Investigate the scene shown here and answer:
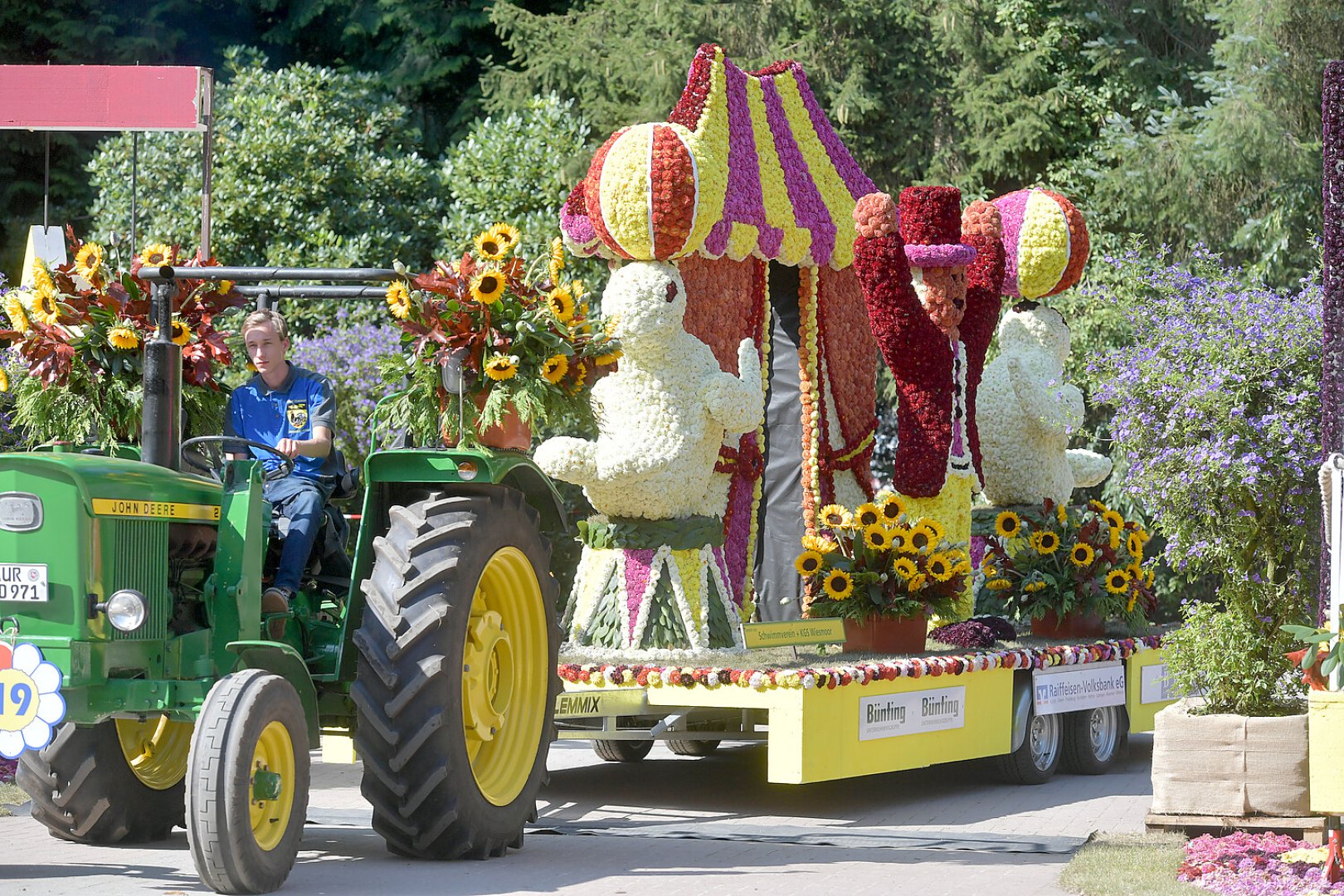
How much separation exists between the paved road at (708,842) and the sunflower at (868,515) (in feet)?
4.68

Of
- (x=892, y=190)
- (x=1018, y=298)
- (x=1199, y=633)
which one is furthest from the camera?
(x=892, y=190)

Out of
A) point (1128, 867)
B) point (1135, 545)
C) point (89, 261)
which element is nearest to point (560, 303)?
point (89, 261)

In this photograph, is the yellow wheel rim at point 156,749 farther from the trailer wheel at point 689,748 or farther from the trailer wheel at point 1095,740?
the trailer wheel at point 1095,740

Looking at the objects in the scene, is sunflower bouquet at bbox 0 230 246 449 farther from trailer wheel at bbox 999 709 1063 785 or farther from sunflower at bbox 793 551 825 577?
trailer wheel at bbox 999 709 1063 785

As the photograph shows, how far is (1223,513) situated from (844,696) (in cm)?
268

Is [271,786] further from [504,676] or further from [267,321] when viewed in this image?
[267,321]

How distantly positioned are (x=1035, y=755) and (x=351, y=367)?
25.2ft

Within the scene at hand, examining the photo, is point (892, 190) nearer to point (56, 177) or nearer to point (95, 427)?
point (56, 177)

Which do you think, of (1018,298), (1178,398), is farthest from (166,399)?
(1018,298)

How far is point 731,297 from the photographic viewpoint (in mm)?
10406

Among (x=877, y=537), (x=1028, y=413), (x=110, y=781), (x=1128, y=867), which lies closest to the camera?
(x=1128, y=867)

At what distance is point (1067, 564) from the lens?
36.0 feet

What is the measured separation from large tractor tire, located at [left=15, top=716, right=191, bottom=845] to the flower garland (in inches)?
64.6

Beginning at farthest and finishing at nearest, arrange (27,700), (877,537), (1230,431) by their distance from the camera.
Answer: (877,537), (1230,431), (27,700)
